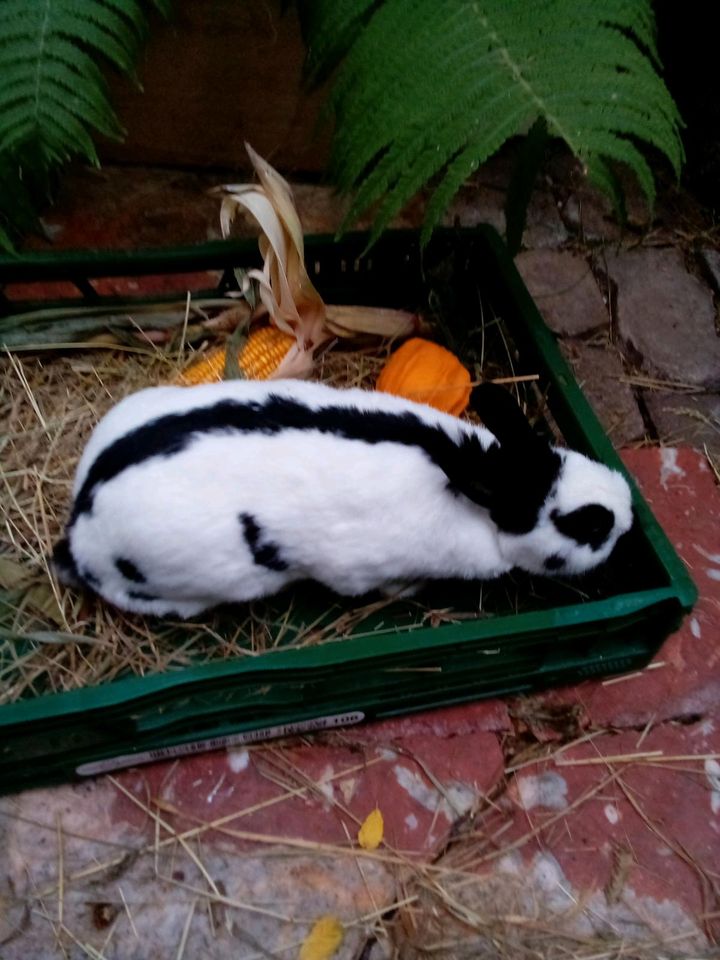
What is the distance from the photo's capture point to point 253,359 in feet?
7.23

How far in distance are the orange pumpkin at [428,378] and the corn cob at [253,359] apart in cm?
30

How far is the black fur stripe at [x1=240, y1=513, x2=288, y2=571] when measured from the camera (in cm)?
160

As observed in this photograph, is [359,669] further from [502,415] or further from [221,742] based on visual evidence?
[502,415]

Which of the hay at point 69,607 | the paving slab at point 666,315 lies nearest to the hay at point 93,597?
the hay at point 69,607

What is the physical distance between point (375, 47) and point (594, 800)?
174 centimetres

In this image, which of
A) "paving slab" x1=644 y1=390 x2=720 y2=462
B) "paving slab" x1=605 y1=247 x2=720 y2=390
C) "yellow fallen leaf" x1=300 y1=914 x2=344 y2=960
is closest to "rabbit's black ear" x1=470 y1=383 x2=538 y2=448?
"paving slab" x1=644 y1=390 x2=720 y2=462

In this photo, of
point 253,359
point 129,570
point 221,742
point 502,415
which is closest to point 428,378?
point 253,359

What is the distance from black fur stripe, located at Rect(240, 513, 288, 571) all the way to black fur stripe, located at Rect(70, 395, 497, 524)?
0.60 feet

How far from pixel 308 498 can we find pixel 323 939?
871 millimetres

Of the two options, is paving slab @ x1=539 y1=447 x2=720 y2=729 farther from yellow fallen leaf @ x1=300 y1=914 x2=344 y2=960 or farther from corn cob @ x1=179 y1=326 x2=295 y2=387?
corn cob @ x1=179 y1=326 x2=295 y2=387

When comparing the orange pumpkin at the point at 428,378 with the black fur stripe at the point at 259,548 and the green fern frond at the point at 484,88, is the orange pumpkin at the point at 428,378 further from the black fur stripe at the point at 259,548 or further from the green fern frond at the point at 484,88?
the black fur stripe at the point at 259,548

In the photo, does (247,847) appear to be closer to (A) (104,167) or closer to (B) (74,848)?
(B) (74,848)

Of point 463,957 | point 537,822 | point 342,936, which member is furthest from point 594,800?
point 342,936

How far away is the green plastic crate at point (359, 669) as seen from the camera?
1.45 metres
